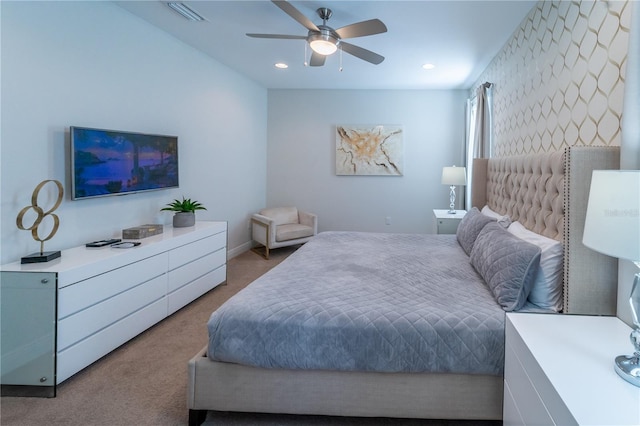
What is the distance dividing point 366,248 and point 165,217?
2062 millimetres

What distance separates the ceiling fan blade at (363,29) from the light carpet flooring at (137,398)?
2.50m

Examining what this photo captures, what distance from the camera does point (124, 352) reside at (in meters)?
2.47

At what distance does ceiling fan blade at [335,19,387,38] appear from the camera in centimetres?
259

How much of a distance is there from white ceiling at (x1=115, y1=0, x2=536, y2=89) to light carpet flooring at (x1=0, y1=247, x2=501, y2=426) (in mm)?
2670

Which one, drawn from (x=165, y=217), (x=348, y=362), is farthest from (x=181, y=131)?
(x=348, y=362)

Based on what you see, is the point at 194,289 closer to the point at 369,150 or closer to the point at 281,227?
the point at 281,227

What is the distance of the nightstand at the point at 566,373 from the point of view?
97 cm

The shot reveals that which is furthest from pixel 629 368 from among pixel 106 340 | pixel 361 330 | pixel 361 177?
pixel 361 177

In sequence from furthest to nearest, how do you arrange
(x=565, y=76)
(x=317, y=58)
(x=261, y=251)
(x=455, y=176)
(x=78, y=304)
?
(x=261, y=251)
(x=455, y=176)
(x=317, y=58)
(x=565, y=76)
(x=78, y=304)

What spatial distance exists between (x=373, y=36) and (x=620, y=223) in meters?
3.03

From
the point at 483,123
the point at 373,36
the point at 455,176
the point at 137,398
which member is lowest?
the point at 137,398

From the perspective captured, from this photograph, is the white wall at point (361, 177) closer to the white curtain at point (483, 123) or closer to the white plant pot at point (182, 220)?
the white curtain at point (483, 123)

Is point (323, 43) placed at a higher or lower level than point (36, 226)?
higher

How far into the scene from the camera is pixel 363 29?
2.72 m
